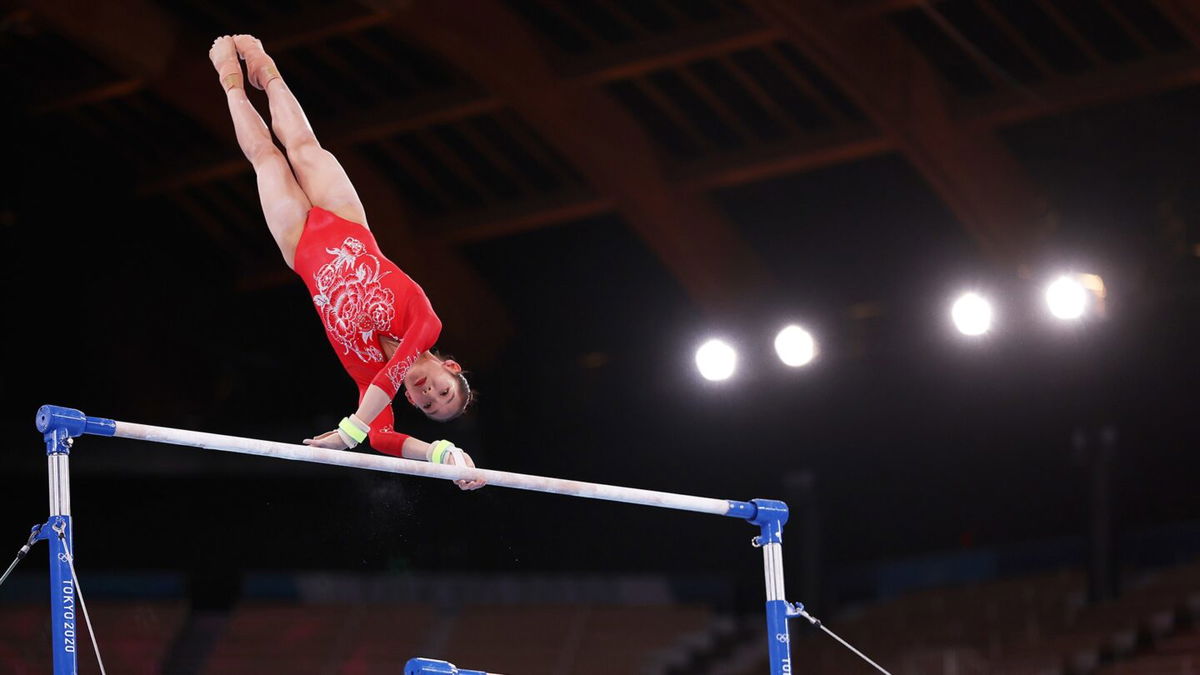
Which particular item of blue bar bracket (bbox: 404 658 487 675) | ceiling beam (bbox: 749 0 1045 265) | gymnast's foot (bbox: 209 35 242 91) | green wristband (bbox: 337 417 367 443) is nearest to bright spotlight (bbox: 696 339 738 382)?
ceiling beam (bbox: 749 0 1045 265)

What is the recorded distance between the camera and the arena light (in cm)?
1038

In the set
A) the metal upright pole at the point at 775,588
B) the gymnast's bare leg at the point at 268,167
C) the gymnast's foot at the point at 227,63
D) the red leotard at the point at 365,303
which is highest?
the gymnast's foot at the point at 227,63

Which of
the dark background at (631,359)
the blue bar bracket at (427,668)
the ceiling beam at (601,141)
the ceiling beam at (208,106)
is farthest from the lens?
the dark background at (631,359)

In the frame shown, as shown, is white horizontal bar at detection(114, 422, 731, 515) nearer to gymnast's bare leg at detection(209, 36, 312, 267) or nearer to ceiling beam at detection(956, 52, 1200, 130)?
gymnast's bare leg at detection(209, 36, 312, 267)

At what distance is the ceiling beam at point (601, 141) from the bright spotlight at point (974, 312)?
79.7 inches

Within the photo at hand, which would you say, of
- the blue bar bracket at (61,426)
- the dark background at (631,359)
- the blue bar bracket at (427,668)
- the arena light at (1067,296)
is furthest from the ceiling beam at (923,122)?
the blue bar bracket at (61,426)

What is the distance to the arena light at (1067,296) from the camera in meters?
10.4

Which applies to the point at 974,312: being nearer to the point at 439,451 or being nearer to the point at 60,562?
the point at 439,451

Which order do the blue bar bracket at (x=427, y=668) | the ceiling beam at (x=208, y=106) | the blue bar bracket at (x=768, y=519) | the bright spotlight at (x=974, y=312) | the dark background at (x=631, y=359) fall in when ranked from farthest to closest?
the dark background at (x=631, y=359), the bright spotlight at (x=974, y=312), the ceiling beam at (x=208, y=106), the blue bar bracket at (x=768, y=519), the blue bar bracket at (x=427, y=668)

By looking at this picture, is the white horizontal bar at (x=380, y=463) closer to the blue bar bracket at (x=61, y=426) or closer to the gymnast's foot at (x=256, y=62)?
the blue bar bracket at (x=61, y=426)

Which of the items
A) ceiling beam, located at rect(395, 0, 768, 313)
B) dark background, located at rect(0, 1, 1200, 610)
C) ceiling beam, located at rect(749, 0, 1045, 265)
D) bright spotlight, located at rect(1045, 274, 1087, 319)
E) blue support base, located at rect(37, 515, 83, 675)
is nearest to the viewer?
blue support base, located at rect(37, 515, 83, 675)

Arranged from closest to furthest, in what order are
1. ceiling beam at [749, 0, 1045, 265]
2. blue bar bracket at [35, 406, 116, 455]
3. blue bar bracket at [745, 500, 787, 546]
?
1. blue bar bracket at [35, 406, 116, 455]
2. blue bar bracket at [745, 500, 787, 546]
3. ceiling beam at [749, 0, 1045, 265]

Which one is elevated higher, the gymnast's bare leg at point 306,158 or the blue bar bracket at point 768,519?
the gymnast's bare leg at point 306,158

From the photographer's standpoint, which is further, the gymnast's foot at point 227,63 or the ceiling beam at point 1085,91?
the ceiling beam at point 1085,91
